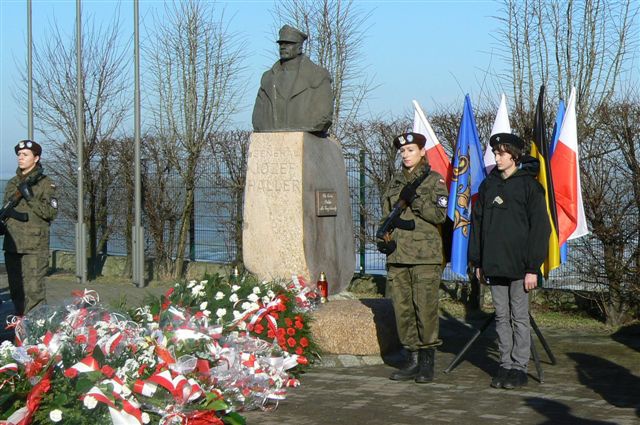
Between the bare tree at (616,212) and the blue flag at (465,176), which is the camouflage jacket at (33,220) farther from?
the bare tree at (616,212)

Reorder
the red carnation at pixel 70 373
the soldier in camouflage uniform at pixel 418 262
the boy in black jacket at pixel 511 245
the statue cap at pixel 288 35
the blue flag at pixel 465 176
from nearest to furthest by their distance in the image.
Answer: the red carnation at pixel 70 373 → the boy in black jacket at pixel 511 245 → the soldier in camouflage uniform at pixel 418 262 → the blue flag at pixel 465 176 → the statue cap at pixel 288 35

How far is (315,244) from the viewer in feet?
32.6

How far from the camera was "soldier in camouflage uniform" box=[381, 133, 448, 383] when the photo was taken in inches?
324

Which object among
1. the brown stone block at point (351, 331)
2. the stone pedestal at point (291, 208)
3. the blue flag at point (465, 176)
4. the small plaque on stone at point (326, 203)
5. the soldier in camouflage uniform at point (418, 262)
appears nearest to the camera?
the soldier in camouflage uniform at point (418, 262)

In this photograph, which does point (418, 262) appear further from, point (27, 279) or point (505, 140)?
point (27, 279)

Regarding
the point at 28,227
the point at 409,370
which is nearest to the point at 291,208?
the point at 409,370

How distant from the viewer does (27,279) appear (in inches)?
404

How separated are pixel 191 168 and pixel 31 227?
26.1 feet

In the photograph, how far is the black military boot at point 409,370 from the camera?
8.26 metres

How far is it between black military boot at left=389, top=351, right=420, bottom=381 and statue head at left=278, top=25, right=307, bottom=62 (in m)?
3.31

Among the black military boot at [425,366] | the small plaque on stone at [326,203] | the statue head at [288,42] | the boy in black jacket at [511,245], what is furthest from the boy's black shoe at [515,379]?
the statue head at [288,42]

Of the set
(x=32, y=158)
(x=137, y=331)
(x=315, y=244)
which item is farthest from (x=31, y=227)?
(x=137, y=331)

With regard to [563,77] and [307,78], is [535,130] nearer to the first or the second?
[307,78]

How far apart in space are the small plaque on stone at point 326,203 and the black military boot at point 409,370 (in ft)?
6.71
